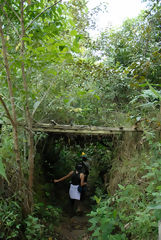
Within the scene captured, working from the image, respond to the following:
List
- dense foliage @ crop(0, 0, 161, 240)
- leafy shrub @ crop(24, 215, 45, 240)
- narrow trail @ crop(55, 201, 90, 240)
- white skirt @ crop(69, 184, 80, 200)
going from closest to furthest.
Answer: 1. dense foliage @ crop(0, 0, 161, 240)
2. leafy shrub @ crop(24, 215, 45, 240)
3. narrow trail @ crop(55, 201, 90, 240)
4. white skirt @ crop(69, 184, 80, 200)

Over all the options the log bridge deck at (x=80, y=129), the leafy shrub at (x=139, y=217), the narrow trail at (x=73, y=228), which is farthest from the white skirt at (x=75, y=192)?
the leafy shrub at (x=139, y=217)

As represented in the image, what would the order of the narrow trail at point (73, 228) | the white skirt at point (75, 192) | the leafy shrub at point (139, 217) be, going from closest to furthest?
the leafy shrub at point (139, 217)
the narrow trail at point (73, 228)
the white skirt at point (75, 192)

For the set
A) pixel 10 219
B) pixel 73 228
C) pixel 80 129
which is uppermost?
pixel 80 129

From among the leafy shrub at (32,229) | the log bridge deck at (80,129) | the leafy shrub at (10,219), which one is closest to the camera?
the leafy shrub at (10,219)

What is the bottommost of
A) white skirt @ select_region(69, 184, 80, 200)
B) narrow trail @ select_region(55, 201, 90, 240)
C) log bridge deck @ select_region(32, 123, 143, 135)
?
narrow trail @ select_region(55, 201, 90, 240)

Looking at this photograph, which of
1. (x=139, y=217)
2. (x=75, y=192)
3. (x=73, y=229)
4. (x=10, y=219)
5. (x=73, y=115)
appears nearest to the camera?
(x=139, y=217)

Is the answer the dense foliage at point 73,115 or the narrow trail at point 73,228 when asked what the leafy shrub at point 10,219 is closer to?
the dense foliage at point 73,115

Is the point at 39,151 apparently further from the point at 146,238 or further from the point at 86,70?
the point at 146,238

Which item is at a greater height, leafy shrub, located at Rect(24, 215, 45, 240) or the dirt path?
leafy shrub, located at Rect(24, 215, 45, 240)

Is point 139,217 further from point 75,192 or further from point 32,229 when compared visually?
point 75,192

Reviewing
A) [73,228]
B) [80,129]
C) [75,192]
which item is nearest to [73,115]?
[80,129]

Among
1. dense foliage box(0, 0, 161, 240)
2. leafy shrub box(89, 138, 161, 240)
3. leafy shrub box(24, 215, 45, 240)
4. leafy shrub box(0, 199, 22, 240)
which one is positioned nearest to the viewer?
leafy shrub box(89, 138, 161, 240)

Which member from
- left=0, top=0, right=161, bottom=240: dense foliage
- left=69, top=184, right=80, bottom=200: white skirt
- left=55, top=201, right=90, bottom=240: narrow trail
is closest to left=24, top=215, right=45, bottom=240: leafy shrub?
left=0, top=0, right=161, bottom=240: dense foliage

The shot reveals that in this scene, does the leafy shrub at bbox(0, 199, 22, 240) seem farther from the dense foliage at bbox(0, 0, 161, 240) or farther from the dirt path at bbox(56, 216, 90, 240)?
the dirt path at bbox(56, 216, 90, 240)
